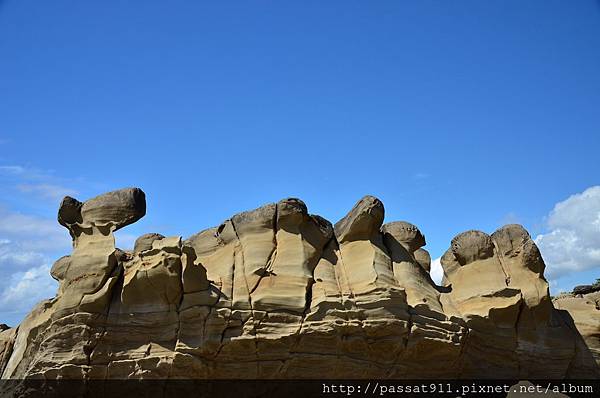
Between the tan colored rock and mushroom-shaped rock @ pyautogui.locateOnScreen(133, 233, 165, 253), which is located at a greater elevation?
mushroom-shaped rock @ pyautogui.locateOnScreen(133, 233, 165, 253)

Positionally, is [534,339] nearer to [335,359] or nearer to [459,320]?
[459,320]

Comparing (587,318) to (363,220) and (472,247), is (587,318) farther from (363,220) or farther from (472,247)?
(363,220)

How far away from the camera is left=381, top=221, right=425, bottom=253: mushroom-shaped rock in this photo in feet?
40.5

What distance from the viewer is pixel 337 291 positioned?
35.2 ft

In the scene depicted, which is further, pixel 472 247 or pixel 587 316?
pixel 587 316

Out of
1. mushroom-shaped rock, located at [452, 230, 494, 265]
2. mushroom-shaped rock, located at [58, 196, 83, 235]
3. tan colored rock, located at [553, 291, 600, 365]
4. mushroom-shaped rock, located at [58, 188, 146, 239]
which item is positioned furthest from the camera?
tan colored rock, located at [553, 291, 600, 365]

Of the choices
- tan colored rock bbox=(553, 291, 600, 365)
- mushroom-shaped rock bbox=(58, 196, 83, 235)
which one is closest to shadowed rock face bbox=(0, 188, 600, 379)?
mushroom-shaped rock bbox=(58, 196, 83, 235)

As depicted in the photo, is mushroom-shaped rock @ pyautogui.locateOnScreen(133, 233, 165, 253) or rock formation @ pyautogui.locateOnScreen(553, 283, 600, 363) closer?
mushroom-shaped rock @ pyautogui.locateOnScreen(133, 233, 165, 253)

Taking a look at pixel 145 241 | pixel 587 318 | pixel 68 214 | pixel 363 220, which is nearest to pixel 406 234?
pixel 363 220

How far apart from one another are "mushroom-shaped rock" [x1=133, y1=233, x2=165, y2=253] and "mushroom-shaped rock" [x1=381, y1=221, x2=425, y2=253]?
3.94 m

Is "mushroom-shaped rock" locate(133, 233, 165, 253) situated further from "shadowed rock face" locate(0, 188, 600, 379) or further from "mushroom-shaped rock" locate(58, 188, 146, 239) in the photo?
"mushroom-shaped rock" locate(58, 188, 146, 239)

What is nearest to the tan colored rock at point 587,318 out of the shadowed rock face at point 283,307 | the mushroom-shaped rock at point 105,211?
the shadowed rock face at point 283,307

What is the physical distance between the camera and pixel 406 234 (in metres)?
12.4

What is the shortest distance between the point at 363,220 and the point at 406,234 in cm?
121
